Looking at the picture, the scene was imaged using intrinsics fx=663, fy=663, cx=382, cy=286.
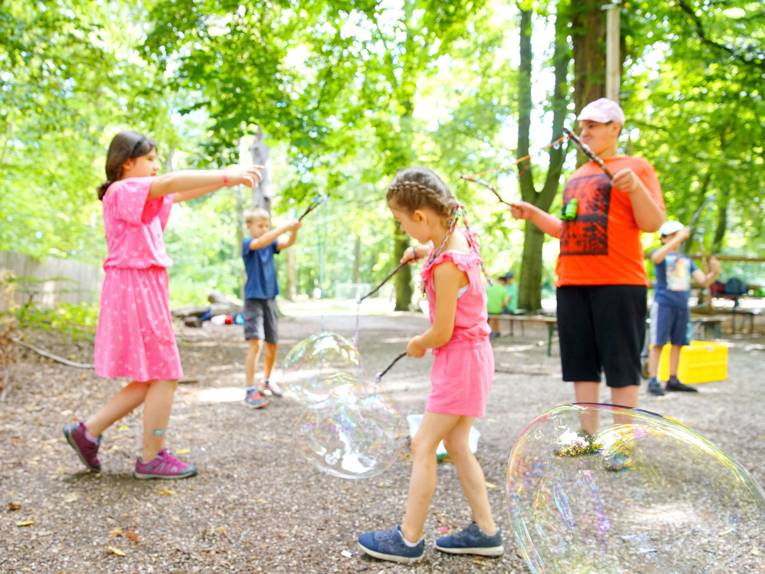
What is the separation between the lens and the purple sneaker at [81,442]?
3734 millimetres

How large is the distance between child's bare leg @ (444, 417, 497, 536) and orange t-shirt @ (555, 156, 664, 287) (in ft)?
4.12

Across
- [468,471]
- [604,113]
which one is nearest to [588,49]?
[604,113]

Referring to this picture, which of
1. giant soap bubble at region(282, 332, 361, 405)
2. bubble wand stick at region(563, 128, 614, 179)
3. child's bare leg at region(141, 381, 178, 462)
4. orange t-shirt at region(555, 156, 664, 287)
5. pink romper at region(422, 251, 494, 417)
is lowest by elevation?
child's bare leg at region(141, 381, 178, 462)

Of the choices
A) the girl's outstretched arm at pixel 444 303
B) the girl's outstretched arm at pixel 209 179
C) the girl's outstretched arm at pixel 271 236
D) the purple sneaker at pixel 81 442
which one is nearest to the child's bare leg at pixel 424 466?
the girl's outstretched arm at pixel 444 303

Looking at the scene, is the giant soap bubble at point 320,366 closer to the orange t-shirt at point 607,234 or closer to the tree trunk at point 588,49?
the orange t-shirt at point 607,234

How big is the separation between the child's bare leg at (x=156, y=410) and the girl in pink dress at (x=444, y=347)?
1.51 metres

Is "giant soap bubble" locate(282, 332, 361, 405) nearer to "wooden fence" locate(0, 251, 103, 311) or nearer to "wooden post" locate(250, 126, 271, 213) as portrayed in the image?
"wooden fence" locate(0, 251, 103, 311)

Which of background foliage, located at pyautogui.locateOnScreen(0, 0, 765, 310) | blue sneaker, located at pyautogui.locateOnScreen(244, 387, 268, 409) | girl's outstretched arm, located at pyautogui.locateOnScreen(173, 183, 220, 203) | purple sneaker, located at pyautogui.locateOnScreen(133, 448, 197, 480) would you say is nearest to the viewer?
girl's outstretched arm, located at pyautogui.locateOnScreen(173, 183, 220, 203)

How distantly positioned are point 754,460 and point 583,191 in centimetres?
227

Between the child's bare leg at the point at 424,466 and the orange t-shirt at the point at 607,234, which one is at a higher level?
the orange t-shirt at the point at 607,234

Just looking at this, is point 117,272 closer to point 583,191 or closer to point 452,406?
point 452,406

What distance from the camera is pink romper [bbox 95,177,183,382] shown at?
3602 millimetres

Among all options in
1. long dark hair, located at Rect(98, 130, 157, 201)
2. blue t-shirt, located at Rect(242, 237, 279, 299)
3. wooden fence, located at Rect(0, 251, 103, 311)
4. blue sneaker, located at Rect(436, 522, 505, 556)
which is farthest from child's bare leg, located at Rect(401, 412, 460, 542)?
wooden fence, located at Rect(0, 251, 103, 311)

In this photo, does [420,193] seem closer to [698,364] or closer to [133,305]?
[133,305]
